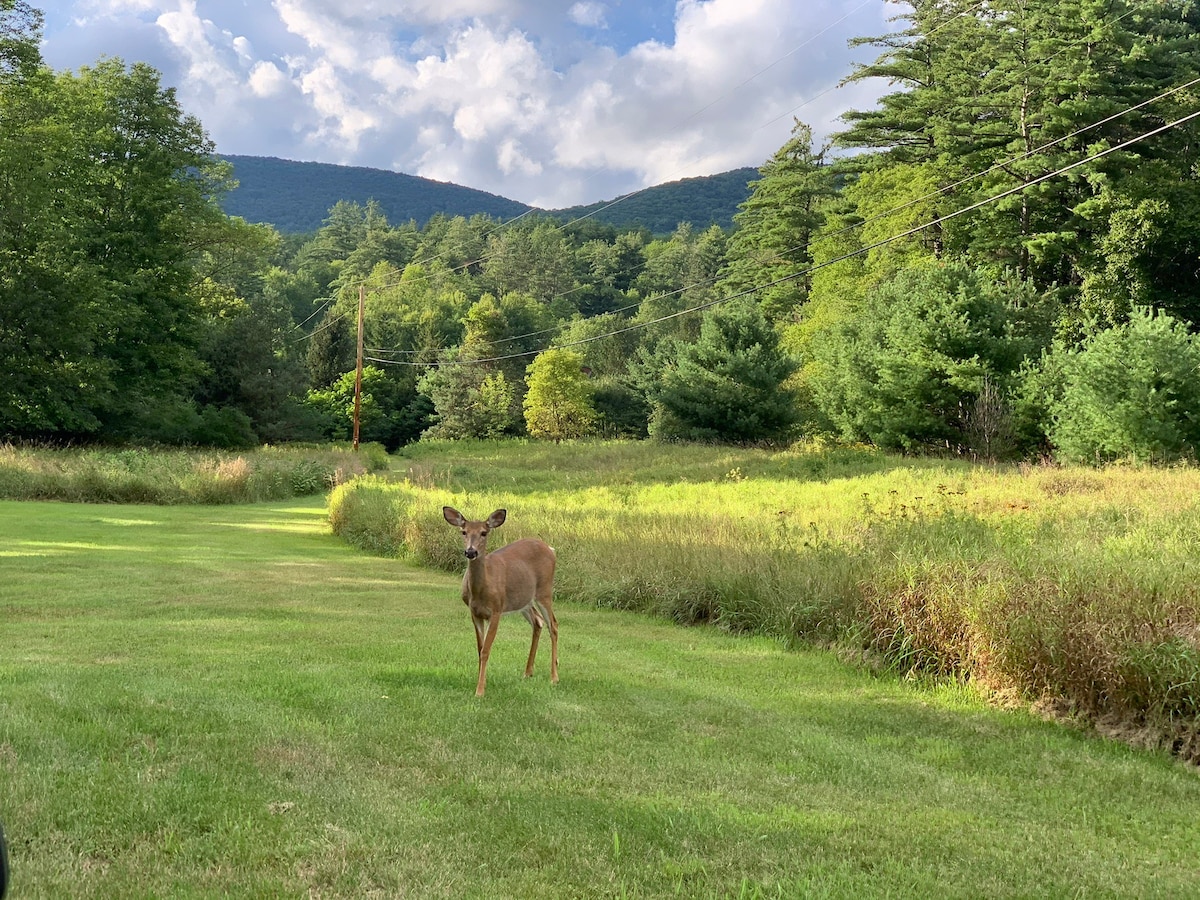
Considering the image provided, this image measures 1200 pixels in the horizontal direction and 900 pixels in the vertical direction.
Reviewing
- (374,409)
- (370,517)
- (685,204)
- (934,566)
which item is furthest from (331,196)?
(934,566)

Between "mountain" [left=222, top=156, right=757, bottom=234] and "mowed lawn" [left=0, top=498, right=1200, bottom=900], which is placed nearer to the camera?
"mowed lawn" [left=0, top=498, right=1200, bottom=900]

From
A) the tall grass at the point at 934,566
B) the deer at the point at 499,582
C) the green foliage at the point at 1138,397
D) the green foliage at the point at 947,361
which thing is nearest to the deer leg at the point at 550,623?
the deer at the point at 499,582

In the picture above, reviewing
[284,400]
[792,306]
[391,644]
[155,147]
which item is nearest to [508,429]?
[284,400]

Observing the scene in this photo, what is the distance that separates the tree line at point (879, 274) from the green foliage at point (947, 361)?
0.37ft

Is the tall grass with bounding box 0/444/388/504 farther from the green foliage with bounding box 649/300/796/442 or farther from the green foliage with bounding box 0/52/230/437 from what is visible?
the green foliage with bounding box 649/300/796/442

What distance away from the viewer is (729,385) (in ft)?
136

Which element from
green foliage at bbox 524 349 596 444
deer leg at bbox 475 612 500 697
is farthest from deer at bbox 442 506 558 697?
green foliage at bbox 524 349 596 444

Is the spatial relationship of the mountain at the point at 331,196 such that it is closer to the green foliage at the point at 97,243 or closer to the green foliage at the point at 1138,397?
the green foliage at the point at 97,243

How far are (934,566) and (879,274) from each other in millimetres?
39812

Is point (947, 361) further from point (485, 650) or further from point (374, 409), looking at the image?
point (374, 409)

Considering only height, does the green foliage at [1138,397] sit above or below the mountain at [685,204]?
below

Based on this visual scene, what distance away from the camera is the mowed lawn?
130 inches

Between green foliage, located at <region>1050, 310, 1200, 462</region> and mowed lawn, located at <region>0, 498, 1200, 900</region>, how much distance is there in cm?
2094

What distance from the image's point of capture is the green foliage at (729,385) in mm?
41688
